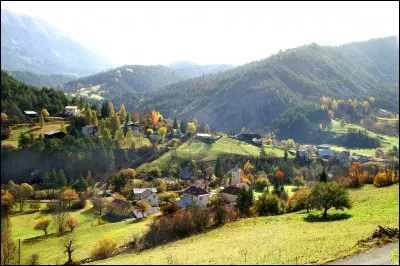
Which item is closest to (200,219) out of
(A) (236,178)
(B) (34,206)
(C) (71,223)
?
(C) (71,223)

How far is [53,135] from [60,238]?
5884 cm

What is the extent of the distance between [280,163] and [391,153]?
80353 mm

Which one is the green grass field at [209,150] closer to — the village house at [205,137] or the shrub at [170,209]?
the village house at [205,137]

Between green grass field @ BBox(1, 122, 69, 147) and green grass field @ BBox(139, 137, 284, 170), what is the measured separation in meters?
32.1

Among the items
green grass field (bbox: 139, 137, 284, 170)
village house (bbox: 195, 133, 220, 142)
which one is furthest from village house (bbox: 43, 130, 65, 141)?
village house (bbox: 195, 133, 220, 142)

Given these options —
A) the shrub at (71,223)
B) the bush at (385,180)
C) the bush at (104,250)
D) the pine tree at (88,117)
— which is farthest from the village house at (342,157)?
the bush at (104,250)

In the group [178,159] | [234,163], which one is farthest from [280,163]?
[178,159]

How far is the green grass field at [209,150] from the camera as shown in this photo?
113 meters

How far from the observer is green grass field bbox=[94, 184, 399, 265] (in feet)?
94.2

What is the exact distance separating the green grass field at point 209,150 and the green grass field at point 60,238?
1689 inches

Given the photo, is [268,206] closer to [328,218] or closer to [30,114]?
[328,218]

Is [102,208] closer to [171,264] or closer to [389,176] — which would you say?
[171,264]

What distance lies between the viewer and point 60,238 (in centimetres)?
5372

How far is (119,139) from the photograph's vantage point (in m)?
115
